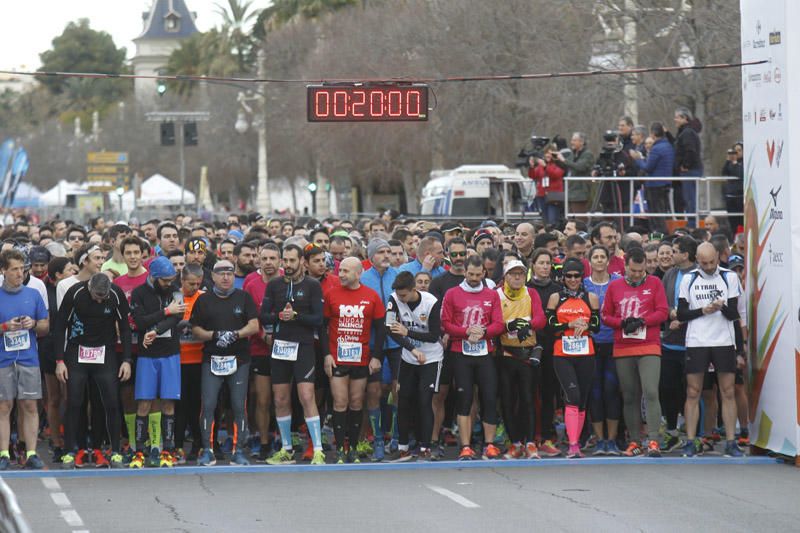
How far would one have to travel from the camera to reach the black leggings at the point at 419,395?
569 inches

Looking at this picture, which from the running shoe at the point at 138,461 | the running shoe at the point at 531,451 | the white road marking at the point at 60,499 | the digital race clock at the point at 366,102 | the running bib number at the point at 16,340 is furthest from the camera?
the digital race clock at the point at 366,102

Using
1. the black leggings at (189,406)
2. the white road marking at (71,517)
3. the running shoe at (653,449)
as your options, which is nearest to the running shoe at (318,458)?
the black leggings at (189,406)

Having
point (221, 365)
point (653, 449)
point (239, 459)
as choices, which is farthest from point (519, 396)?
point (221, 365)

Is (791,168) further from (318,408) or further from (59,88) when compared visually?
(59,88)

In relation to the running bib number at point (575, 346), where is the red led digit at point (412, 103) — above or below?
above

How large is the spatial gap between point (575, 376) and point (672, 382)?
135cm

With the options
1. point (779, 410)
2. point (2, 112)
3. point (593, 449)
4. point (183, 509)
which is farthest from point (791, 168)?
point (2, 112)

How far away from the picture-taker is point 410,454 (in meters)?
14.7

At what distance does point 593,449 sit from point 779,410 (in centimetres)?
189

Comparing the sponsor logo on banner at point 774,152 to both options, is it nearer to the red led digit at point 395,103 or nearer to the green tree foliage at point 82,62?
the red led digit at point 395,103

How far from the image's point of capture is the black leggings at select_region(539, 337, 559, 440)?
14.9 meters

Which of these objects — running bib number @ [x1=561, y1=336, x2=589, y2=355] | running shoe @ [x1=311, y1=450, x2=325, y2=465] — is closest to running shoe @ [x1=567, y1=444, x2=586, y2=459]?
running bib number @ [x1=561, y1=336, x2=589, y2=355]

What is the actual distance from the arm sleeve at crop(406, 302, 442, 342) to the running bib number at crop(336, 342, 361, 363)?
37 cm

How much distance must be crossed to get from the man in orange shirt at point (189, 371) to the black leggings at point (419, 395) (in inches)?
74.0
